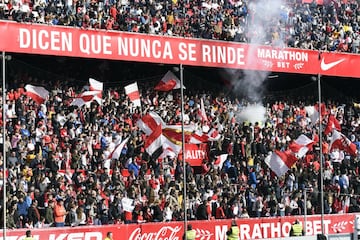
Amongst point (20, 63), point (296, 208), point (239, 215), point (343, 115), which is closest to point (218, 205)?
point (239, 215)

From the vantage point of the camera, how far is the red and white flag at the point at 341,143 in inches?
1287

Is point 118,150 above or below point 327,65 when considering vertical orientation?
below

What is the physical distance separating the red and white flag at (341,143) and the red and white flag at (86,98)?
23.2 feet

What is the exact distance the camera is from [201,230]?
3045 centimetres

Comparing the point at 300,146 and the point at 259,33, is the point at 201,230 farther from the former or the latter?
the point at 259,33

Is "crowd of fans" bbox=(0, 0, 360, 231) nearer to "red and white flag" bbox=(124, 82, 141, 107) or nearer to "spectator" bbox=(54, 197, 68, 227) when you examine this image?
"spectator" bbox=(54, 197, 68, 227)

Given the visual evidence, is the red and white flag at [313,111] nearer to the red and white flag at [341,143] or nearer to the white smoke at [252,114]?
the white smoke at [252,114]

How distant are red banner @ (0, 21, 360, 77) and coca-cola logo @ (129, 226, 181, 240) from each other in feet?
19.8

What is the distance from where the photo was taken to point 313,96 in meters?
39.8

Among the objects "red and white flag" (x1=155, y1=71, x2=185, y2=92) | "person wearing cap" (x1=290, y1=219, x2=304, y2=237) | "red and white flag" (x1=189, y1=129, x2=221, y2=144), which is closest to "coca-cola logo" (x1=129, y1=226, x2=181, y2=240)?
"red and white flag" (x1=189, y1=129, x2=221, y2=144)

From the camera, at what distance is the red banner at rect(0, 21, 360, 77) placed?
31.2m

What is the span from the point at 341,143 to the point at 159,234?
6800mm

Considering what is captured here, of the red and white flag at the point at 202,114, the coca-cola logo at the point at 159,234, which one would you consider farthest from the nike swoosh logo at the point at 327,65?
the coca-cola logo at the point at 159,234

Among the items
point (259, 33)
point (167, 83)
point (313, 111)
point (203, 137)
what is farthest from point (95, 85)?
point (313, 111)
